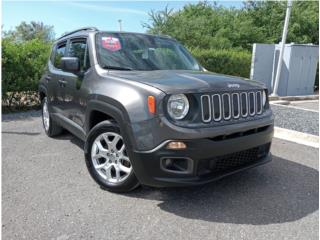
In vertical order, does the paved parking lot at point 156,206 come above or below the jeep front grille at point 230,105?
below

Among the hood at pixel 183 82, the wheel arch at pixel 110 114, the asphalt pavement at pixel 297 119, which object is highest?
the hood at pixel 183 82

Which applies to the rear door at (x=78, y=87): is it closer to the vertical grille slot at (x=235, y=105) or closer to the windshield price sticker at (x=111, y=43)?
the windshield price sticker at (x=111, y=43)

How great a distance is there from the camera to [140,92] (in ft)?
10.6

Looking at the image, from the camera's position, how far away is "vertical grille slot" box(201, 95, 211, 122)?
3.18 meters

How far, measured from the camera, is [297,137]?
6.24 meters

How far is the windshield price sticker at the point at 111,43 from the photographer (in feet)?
13.9

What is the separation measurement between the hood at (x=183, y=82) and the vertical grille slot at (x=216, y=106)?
8cm

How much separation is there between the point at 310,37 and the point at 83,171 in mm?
20639

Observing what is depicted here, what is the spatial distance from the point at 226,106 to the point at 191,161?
690 mm

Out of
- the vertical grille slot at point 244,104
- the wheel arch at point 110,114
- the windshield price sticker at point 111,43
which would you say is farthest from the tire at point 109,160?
the vertical grille slot at point 244,104

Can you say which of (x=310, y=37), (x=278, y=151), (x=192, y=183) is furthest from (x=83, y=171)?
(x=310, y=37)

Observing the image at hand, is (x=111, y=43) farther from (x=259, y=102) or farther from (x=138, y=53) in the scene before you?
(x=259, y=102)

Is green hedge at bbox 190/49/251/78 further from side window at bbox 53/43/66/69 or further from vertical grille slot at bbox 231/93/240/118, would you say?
vertical grille slot at bbox 231/93/240/118

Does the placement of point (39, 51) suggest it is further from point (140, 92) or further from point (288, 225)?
point (288, 225)
